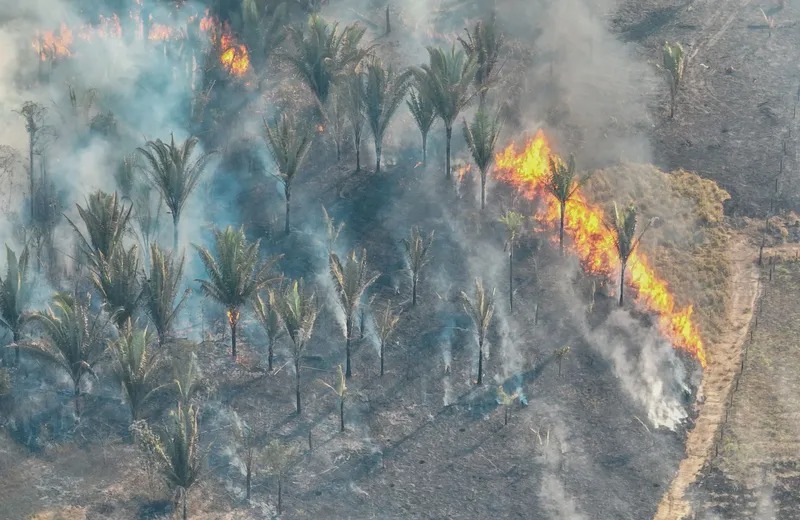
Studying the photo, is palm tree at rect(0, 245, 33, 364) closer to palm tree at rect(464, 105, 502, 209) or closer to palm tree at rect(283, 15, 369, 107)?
palm tree at rect(283, 15, 369, 107)

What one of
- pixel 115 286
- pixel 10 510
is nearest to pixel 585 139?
pixel 115 286

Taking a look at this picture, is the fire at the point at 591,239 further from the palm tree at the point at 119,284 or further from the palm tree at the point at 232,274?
the palm tree at the point at 119,284

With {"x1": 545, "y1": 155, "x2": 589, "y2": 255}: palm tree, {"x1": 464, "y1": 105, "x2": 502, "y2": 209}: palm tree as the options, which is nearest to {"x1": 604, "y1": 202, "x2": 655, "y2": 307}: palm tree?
{"x1": 545, "y1": 155, "x2": 589, "y2": 255}: palm tree

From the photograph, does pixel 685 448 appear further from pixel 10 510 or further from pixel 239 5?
pixel 239 5

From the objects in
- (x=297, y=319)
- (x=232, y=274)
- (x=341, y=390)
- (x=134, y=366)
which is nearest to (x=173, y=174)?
(x=232, y=274)

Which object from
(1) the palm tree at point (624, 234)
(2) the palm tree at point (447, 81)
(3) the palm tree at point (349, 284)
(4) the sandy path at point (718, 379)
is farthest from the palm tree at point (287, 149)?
(4) the sandy path at point (718, 379)
